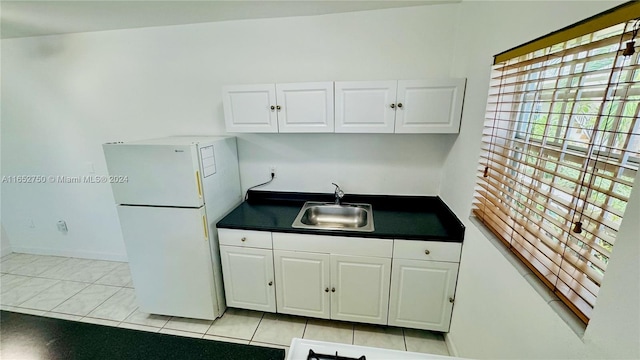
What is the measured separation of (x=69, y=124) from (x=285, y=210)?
238 centimetres

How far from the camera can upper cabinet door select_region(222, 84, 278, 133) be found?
1.84 m

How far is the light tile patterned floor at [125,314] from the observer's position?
6.15 ft

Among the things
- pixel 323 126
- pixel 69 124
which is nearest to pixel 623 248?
pixel 323 126

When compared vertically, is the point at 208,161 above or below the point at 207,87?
below

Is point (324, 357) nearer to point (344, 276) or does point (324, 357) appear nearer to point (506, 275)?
point (506, 275)

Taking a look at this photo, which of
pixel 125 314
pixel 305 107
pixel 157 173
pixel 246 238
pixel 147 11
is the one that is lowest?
pixel 125 314

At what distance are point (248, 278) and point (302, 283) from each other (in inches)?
17.0

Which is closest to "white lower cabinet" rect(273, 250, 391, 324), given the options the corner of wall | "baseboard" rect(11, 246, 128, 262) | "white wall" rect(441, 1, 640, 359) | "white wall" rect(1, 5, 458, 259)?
"white wall" rect(441, 1, 640, 359)

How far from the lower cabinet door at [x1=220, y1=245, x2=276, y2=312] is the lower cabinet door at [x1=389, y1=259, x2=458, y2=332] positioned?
0.92m

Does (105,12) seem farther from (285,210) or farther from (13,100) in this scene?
(285,210)

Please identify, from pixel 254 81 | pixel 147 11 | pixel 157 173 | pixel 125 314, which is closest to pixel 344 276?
pixel 157 173

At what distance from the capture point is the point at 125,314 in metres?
2.14

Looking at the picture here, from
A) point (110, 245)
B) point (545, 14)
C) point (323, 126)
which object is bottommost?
point (110, 245)

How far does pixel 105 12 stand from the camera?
5.94 ft
